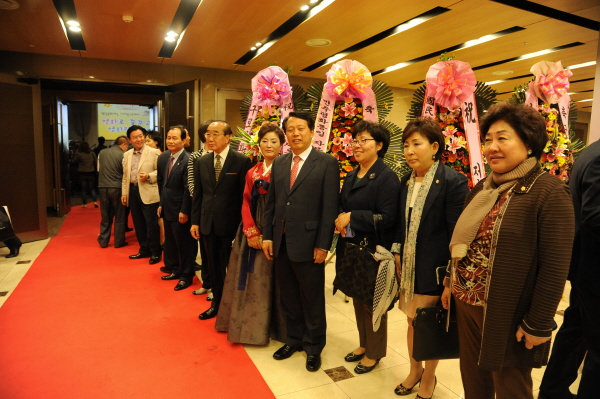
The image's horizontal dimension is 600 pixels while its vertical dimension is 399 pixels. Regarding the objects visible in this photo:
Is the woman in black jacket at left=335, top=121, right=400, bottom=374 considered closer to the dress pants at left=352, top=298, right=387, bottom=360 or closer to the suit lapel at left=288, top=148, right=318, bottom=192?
the dress pants at left=352, top=298, right=387, bottom=360

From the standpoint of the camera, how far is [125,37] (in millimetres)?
5812

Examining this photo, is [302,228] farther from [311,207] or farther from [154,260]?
[154,260]

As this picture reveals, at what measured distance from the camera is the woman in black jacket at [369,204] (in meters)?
2.15

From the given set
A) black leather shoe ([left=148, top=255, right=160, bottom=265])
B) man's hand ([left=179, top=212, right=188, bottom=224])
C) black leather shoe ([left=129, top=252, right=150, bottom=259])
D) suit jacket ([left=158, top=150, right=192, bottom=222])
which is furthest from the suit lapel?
black leather shoe ([left=129, top=252, right=150, bottom=259])

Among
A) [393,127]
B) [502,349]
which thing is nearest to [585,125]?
[393,127]

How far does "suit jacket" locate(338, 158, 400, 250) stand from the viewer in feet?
7.02

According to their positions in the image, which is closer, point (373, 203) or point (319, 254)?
point (373, 203)

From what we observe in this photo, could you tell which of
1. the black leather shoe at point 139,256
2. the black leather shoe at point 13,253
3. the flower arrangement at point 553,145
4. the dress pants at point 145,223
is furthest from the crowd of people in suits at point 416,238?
the black leather shoe at point 13,253

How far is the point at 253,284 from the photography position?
273 cm

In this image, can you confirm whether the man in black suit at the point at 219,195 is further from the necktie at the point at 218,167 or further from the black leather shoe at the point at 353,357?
the black leather shoe at the point at 353,357

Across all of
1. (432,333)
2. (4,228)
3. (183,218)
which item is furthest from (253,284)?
(4,228)

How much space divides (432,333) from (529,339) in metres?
0.47

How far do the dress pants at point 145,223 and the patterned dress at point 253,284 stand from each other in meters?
2.36

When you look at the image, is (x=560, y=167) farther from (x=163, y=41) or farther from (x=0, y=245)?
(x=0, y=245)
